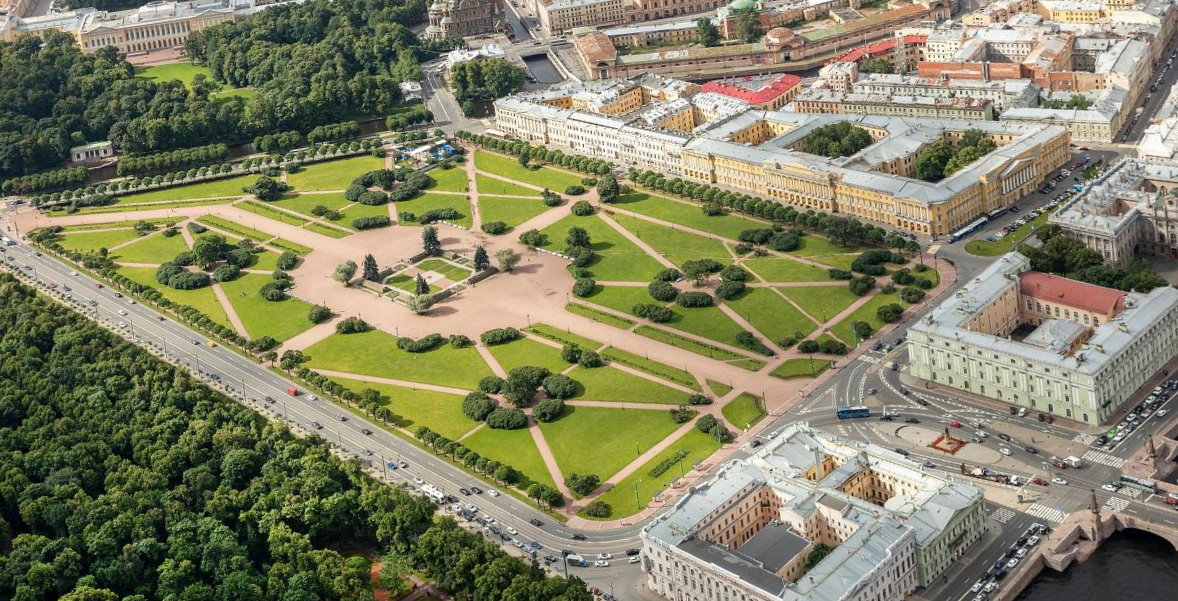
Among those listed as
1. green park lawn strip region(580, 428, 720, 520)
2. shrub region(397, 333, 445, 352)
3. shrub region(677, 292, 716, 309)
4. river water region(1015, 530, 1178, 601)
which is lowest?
river water region(1015, 530, 1178, 601)

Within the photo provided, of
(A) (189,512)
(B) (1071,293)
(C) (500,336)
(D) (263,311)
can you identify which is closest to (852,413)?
(B) (1071,293)

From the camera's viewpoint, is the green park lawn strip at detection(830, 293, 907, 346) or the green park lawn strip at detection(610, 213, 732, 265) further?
the green park lawn strip at detection(610, 213, 732, 265)

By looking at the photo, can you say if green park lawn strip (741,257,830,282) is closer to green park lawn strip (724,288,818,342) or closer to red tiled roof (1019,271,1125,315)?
green park lawn strip (724,288,818,342)

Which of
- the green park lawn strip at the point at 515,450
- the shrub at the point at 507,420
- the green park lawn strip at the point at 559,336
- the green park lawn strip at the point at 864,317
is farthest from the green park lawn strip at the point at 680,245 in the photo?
the green park lawn strip at the point at 515,450

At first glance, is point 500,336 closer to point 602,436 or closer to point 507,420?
point 507,420

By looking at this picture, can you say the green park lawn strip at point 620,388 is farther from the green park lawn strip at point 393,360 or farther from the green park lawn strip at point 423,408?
the green park lawn strip at point 423,408

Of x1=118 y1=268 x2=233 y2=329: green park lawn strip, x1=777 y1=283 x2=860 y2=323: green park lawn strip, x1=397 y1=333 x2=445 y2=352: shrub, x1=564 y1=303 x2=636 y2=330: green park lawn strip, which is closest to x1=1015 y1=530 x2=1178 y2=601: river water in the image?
x1=777 y1=283 x2=860 y2=323: green park lawn strip

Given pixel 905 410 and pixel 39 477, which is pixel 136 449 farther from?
pixel 905 410
